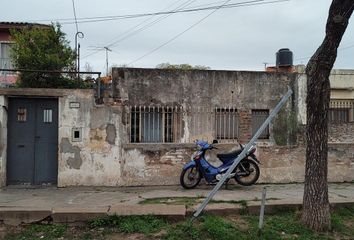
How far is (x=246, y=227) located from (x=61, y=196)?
4.07 meters

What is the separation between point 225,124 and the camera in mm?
12852

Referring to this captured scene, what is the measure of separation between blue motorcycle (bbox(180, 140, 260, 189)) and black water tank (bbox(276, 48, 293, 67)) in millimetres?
6830

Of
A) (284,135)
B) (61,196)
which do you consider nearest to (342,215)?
(61,196)

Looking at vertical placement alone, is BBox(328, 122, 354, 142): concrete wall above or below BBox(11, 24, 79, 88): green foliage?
below

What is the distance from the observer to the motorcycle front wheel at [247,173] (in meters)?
10.0

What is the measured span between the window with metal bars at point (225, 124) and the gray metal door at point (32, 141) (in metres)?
4.71

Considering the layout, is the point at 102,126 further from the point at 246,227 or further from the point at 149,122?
the point at 246,227

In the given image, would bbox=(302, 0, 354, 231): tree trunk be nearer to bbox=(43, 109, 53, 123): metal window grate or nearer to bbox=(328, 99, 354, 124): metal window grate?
bbox=(43, 109, 53, 123): metal window grate

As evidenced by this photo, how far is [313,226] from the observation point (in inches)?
265

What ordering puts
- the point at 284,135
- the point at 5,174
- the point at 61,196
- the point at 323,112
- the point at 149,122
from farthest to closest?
1. the point at 284,135
2. the point at 149,122
3. the point at 5,174
4. the point at 61,196
5. the point at 323,112

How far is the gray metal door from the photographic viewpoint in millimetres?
10320

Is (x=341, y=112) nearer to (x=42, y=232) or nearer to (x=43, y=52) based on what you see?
(x=43, y=52)

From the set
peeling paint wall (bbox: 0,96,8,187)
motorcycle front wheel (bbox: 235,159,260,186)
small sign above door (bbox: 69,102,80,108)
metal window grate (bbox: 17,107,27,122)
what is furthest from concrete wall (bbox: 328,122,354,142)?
peeling paint wall (bbox: 0,96,8,187)

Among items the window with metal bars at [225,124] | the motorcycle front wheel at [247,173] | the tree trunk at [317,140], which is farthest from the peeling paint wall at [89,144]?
the tree trunk at [317,140]
